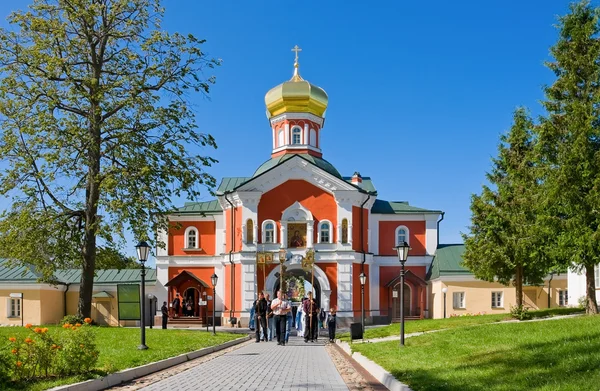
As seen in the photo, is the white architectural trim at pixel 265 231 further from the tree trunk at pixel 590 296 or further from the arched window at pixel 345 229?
the tree trunk at pixel 590 296

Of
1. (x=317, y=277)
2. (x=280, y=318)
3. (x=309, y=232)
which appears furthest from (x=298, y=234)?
(x=280, y=318)

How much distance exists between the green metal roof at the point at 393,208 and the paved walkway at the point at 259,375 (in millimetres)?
26362

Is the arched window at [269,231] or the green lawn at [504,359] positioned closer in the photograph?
the green lawn at [504,359]

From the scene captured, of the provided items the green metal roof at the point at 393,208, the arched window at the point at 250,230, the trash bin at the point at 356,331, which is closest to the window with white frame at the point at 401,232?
the green metal roof at the point at 393,208

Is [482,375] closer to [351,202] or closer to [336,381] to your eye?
[336,381]

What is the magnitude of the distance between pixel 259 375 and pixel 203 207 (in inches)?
1249

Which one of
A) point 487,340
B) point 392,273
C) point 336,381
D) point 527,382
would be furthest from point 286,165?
A: point 527,382

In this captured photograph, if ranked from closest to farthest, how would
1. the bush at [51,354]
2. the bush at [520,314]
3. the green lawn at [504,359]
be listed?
the green lawn at [504,359] < the bush at [51,354] < the bush at [520,314]

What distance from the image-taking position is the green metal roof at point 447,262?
126ft

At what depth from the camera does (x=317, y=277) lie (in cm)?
3769

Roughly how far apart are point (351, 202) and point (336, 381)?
2775cm

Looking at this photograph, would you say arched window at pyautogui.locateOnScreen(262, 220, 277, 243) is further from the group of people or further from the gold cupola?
the group of people

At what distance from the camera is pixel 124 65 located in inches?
944

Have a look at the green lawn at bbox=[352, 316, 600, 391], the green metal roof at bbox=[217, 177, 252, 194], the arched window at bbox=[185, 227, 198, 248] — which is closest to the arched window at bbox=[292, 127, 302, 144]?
the green metal roof at bbox=[217, 177, 252, 194]
